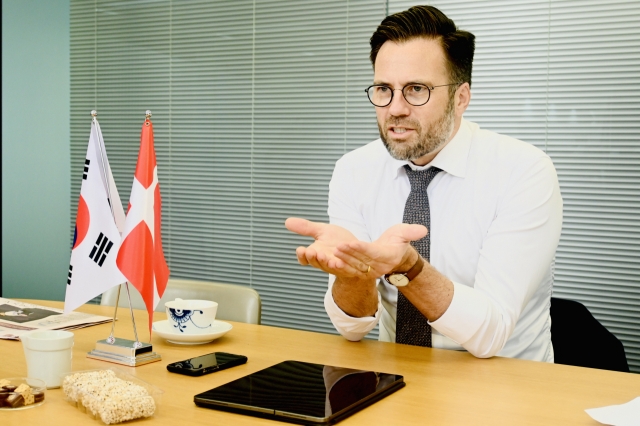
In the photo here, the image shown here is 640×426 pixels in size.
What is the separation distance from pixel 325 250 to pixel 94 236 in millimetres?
524

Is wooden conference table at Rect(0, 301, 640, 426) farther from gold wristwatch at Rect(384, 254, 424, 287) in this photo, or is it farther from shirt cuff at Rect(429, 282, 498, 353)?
gold wristwatch at Rect(384, 254, 424, 287)

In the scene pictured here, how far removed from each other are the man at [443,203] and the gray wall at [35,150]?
291 cm

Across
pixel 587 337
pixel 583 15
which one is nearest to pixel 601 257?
pixel 587 337

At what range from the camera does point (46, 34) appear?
4.39m

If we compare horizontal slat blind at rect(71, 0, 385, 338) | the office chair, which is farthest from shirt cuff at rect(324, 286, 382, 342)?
horizontal slat blind at rect(71, 0, 385, 338)

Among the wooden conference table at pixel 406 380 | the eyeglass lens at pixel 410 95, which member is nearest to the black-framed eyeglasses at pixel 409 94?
the eyeglass lens at pixel 410 95

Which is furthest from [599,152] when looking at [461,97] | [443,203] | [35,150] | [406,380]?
[35,150]

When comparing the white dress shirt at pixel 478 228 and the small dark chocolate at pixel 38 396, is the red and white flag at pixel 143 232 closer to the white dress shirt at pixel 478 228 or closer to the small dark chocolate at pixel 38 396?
the small dark chocolate at pixel 38 396

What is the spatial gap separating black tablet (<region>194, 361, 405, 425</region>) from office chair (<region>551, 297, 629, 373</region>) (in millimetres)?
1344

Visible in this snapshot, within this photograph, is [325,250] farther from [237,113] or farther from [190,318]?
[237,113]

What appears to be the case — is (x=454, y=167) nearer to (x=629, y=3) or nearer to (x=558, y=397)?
(x=558, y=397)

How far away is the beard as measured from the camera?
191 cm

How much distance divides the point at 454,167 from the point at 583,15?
59.2 inches

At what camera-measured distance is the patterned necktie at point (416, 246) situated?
6.08ft
